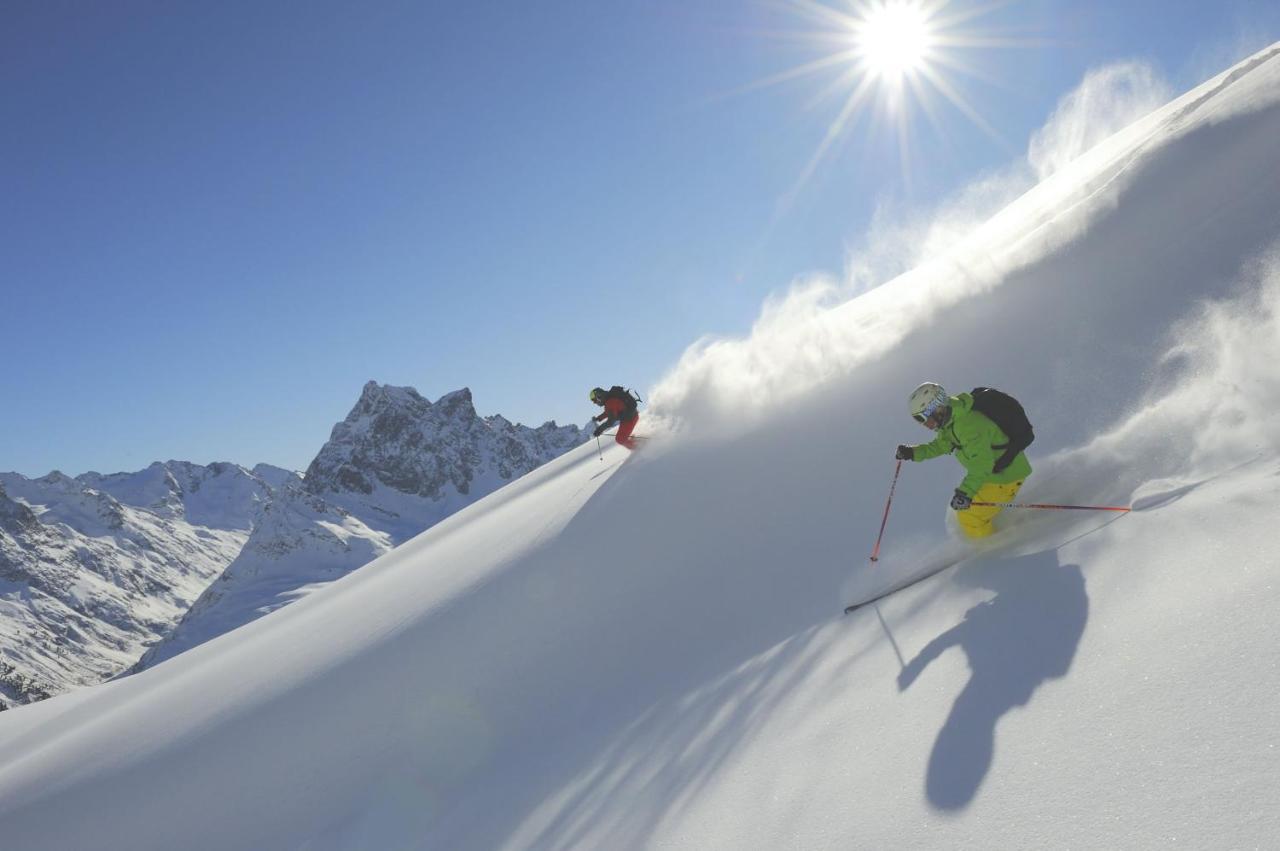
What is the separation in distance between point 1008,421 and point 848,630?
8.73 ft

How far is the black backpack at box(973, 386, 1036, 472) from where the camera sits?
6410 mm

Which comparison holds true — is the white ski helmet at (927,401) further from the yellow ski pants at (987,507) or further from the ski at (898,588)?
the ski at (898,588)

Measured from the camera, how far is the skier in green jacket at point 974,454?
645 cm

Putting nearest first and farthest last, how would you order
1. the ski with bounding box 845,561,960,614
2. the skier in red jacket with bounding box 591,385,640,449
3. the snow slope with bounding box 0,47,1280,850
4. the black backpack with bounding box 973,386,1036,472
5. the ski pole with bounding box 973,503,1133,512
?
the snow slope with bounding box 0,47,1280,850 < the ski pole with bounding box 973,503,1133,512 < the ski with bounding box 845,561,960,614 < the black backpack with bounding box 973,386,1036,472 < the skier in red jacket with bounding box 591,385,640,449

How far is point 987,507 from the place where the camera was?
21.6ft

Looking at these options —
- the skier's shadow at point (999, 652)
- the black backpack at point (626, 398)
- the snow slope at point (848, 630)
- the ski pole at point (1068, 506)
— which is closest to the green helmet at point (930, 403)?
the ski pole at point (1068, 506)

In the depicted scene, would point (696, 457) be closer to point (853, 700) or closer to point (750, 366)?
point (750, 366)

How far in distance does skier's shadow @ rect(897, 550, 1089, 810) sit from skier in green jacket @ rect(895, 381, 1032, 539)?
3.26 ft

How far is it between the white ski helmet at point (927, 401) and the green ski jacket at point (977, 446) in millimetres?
121

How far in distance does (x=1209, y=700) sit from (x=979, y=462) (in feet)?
11.8

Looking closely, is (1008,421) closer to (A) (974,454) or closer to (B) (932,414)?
(A) (974,454)

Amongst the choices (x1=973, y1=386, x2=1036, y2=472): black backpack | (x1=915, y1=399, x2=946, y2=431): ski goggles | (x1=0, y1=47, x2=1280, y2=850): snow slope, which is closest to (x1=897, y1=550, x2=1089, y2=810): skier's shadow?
(x1=0, y1=47, x2=1280, y2=850): snow slope

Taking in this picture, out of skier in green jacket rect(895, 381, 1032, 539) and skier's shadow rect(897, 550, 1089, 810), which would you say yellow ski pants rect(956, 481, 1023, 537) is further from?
skier's shadow rect(897, 550, 1089, 810)

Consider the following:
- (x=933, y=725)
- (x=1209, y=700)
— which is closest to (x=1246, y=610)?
(x=1209, y=700)
